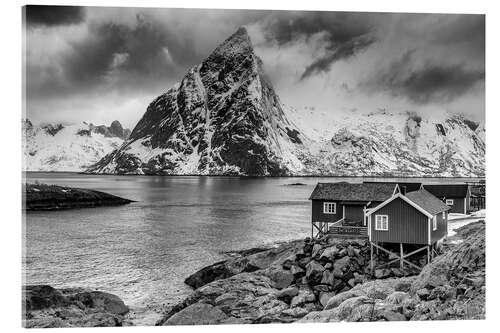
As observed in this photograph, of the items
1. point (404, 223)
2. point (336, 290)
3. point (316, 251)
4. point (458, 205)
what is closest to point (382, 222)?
point (404, 223)

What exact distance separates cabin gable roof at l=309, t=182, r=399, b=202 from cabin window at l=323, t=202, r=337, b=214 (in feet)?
1.05

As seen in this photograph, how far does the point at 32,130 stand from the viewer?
17562 mm

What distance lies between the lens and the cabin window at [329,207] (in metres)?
26.5

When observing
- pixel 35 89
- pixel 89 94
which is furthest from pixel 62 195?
pixel 35 89

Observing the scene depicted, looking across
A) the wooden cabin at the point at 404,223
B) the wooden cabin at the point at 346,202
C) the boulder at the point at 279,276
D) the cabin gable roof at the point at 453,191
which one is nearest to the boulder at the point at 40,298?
the boulder at the point at 279,276

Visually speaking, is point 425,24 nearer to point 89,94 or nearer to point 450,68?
point 450,68

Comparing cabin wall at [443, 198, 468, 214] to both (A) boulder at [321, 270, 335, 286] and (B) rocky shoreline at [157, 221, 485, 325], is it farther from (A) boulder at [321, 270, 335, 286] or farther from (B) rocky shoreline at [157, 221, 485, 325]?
(A) boulder at [321, 270, 335, 286]

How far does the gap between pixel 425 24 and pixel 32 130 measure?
15.0 m

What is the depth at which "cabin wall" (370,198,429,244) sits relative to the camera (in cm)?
1942

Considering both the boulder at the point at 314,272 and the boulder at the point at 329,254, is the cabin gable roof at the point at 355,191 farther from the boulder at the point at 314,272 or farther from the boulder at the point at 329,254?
the boulder at the point at 314,272

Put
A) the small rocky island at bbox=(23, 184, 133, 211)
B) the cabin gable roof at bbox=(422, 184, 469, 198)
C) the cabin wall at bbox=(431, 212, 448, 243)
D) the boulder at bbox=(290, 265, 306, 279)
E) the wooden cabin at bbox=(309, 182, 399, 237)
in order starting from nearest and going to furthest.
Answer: the cabin wall at bbox=(431, 212, 448, 243) → the boulder at bbox=(290, 265, 306, 279) → the wooden cabin at bbox=(309, 182, 399, 237) → the cabin gable roof at bbox=(422, 184, 469, 198) → the small rocky island at bbox=(23, 184, 133, 211)

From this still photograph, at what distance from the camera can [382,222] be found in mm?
19844

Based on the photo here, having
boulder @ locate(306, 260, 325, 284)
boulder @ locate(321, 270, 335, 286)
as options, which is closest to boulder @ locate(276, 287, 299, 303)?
boulder @ locate(321, 270, 335, 286)

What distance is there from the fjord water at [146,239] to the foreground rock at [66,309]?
0.97 metres
